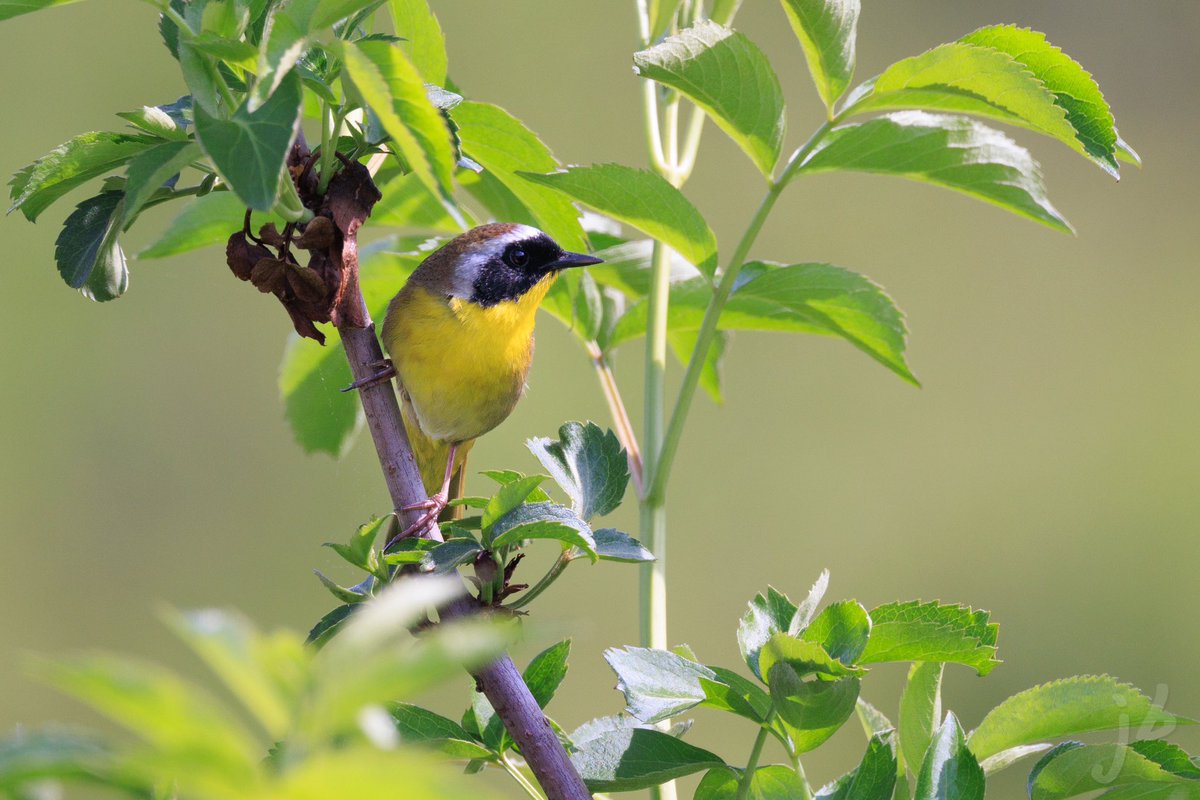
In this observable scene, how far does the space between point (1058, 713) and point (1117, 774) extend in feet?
0.31

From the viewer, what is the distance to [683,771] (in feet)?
3.40

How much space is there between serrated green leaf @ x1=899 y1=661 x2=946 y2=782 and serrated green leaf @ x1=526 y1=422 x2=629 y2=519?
1.06 feet

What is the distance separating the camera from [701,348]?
1.29 m

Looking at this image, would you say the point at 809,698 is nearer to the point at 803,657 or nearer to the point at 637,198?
the point at 803,657

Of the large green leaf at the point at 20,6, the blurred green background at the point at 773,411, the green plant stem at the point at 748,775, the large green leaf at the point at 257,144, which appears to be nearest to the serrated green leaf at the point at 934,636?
the green plant stem at the point at 748,775

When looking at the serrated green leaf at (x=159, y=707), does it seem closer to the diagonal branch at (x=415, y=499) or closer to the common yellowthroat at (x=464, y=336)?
the diagonal branch at (x=415, y=499)

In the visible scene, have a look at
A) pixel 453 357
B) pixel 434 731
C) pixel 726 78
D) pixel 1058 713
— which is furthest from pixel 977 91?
pixel 453 357

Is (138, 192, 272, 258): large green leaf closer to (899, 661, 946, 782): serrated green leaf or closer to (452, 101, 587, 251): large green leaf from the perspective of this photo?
(452, 101, 587, 251): large green leaf

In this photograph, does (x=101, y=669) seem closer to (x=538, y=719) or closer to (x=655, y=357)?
(x=538, y=719)

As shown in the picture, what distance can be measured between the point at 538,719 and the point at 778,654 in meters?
0.20

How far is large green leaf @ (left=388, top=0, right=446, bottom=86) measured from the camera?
4.08 ft

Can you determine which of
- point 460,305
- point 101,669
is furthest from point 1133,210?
point 101,669

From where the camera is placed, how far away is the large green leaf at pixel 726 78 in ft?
4.02

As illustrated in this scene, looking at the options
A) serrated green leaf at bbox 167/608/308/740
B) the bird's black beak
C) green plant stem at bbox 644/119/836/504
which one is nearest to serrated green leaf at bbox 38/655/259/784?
serrated green leaf at bbox 167/608/308/740
